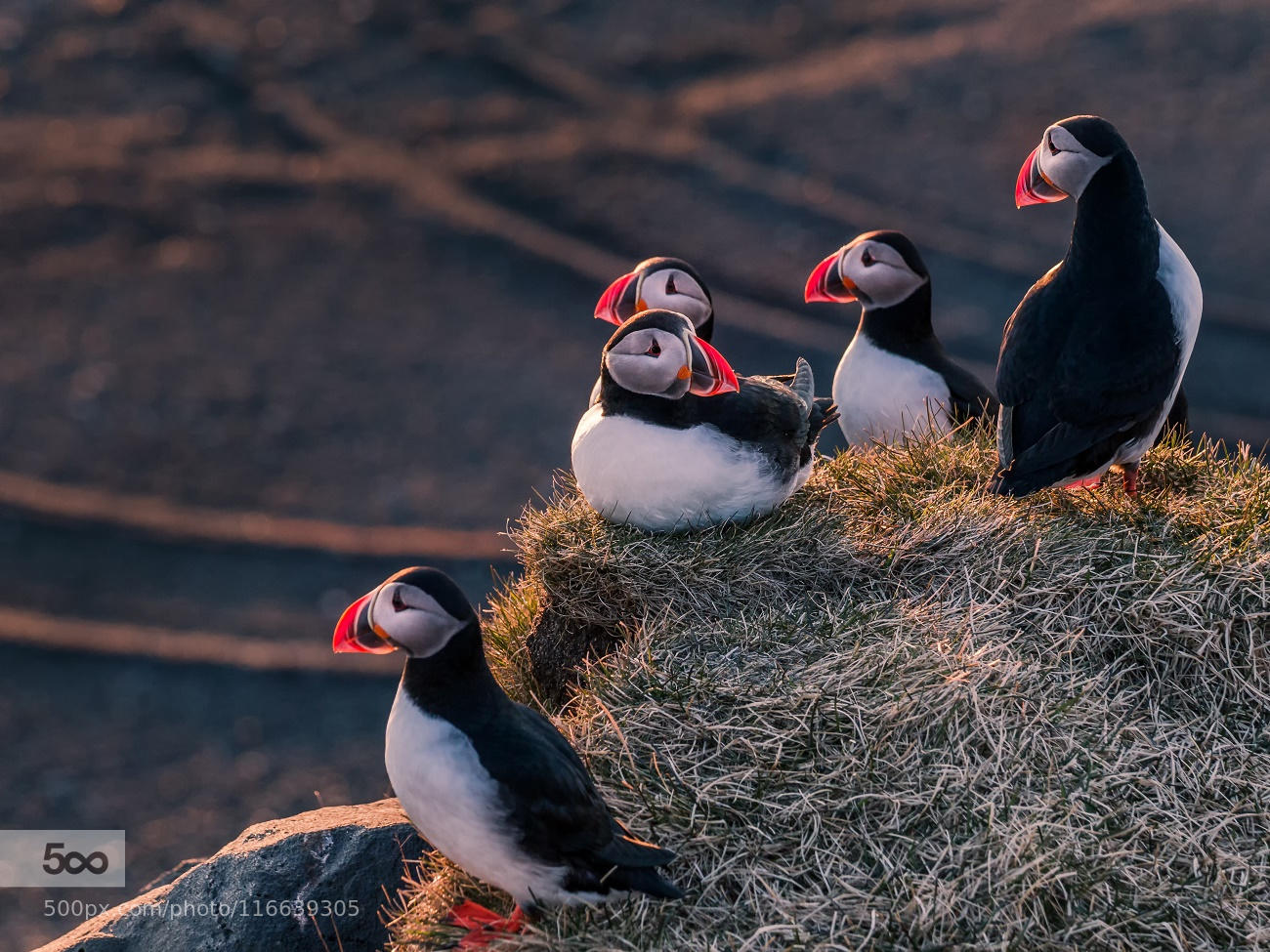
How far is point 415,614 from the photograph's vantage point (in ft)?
9.53

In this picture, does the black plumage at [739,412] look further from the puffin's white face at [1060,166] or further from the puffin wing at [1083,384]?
the puffin's white face at [1060,166]

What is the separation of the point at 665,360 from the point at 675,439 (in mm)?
263

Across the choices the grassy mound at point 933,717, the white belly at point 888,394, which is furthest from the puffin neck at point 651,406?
the white belly at point 888,394

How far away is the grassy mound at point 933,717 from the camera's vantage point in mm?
2871

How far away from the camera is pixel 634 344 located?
3768mm

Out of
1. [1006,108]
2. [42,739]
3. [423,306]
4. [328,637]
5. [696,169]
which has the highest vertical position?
[1006,108]

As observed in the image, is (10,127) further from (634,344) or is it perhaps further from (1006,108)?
(634,344)

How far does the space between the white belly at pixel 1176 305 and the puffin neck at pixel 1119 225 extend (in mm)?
48

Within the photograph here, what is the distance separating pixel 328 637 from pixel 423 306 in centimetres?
406

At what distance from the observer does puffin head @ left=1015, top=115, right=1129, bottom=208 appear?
364cm

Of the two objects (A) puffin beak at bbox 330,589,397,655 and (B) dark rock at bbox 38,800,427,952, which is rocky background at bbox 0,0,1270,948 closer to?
(B) dark rock at bbox 38,800,427,952

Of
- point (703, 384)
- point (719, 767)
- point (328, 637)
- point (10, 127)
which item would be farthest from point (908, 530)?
point (10, 127)

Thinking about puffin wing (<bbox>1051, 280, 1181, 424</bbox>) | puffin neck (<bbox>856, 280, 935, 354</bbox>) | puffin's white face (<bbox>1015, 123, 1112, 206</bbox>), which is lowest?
puffin neck (<bbox>856, 280, 935, 354</bbox>)

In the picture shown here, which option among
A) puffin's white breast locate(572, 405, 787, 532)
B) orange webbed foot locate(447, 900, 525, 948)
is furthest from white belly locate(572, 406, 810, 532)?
orange webbed foot locate(447, 900, 525, 948)
